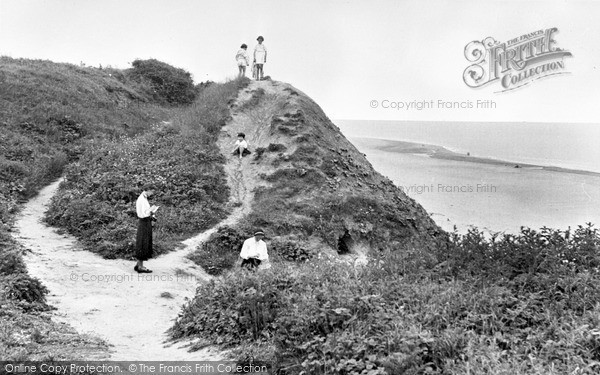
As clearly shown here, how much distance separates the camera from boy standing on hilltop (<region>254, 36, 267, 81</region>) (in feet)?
85.2

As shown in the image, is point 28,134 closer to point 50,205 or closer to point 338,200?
point 50,205

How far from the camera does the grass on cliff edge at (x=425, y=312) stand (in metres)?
5.60

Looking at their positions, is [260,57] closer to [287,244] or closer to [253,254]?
[287,244]

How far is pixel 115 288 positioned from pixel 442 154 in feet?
136

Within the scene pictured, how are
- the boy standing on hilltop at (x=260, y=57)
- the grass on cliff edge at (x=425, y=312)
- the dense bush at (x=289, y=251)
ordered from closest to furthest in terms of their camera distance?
the grass on cliff edge at (x=425, y=312), the dense bush at (x=289, y=251), the boy standing on hilltop at (x=260, y=57)

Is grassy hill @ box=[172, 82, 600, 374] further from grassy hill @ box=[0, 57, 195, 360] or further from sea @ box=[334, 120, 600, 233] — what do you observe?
sea @ box=[334, 120, 600, 233]

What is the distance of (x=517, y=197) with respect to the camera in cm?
3089

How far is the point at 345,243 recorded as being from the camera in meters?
17.5

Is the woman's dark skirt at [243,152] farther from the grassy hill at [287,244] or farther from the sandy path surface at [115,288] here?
the sandy path surface at [115,288]

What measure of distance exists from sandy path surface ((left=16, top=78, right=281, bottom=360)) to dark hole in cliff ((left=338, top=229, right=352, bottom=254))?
11.5ft

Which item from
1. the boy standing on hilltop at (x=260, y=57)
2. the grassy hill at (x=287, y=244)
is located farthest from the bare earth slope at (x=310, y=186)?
the boy standing on hilltop at (x=260, y=57)

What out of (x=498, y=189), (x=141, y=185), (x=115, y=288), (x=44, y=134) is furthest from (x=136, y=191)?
(x=498, y=189)

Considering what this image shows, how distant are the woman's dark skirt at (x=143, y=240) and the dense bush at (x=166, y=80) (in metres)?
28.7

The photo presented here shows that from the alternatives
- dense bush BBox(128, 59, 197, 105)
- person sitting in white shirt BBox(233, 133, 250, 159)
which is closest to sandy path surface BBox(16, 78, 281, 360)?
person sitting in white shirt BBox(233, 133, 250, 159)
